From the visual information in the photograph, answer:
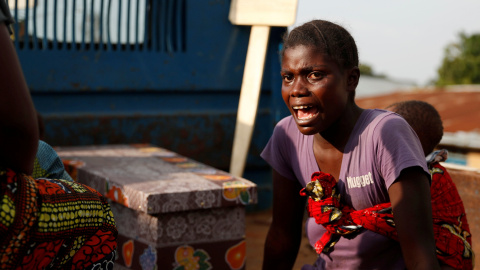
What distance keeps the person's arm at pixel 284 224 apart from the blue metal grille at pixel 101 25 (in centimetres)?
198

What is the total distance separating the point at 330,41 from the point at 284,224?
0.69 metres

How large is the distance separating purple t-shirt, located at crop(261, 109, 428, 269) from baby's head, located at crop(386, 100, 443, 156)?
0.38 meters

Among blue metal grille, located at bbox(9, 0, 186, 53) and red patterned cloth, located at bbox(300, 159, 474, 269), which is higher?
blue metal grille, located at bbox(9, 0, 186, 53)

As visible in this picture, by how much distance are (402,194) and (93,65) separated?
246cm

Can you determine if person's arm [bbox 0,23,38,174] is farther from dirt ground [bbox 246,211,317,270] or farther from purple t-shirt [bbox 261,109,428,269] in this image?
dirt ground [bbox 246,211,317,270]

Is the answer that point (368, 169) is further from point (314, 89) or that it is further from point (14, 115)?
point (14, 115)

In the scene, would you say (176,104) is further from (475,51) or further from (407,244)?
(475,51)

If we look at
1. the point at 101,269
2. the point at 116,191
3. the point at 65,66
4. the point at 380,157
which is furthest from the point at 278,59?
the point at 101,269

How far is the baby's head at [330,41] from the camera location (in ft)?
5.60

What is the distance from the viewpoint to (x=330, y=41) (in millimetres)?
1706

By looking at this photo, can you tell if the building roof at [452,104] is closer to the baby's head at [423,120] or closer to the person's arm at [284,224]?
the baby's head at [423,120]

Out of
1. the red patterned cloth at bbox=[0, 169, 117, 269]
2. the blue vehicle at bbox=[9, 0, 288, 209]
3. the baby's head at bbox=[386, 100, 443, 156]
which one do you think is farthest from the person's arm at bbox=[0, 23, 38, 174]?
the blue vehicle at bbox=[9, 0, 288, 209]

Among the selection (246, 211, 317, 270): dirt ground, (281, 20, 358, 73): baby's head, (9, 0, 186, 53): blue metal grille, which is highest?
(281, 20, 358, 73): baby's head

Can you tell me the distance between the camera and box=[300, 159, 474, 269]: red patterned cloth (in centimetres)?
174
